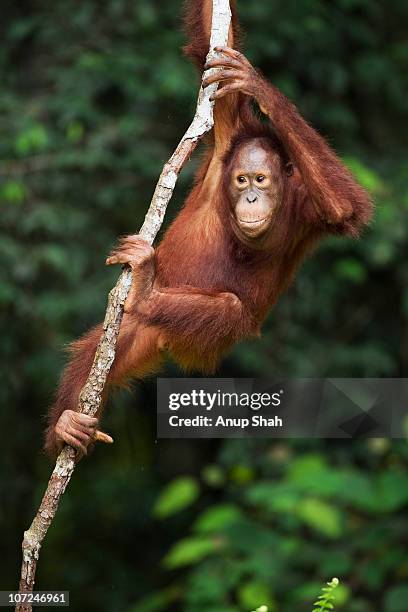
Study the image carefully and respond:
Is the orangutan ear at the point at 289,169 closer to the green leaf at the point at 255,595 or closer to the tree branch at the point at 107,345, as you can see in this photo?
the tree branch at the point at 107,345

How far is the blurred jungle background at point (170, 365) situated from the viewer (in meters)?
6.54

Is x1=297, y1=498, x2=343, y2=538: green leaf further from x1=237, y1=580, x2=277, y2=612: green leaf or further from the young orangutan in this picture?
the young orangutan

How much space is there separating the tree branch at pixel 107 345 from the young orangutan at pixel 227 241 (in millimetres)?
323

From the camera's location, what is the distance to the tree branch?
11.4 ft

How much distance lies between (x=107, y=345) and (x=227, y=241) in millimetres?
1112

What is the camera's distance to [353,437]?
7520 mm

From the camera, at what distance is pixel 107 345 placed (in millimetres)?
3520

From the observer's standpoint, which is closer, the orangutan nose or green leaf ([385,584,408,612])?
the orangutan nose

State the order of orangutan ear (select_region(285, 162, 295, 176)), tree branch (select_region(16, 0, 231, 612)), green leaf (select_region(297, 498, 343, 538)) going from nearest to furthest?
tree branch (select_region(16, 0, 231, 612)), orangutan ear (select_region(285, 162, 295, 176)), green leaf (select_region(297, 498, 343, 538))

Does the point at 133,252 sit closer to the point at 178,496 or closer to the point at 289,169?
the point at 289,169

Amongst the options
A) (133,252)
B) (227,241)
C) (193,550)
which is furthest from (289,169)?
(193,550)

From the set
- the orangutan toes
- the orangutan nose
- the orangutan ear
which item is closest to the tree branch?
the orangutan toes

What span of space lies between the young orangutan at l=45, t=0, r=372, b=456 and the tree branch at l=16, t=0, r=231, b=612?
12.7 inches

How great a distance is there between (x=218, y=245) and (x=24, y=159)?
9.36ft
